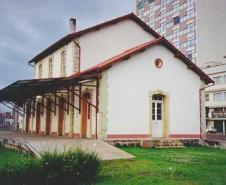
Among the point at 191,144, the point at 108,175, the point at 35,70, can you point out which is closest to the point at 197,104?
the point at 191,144

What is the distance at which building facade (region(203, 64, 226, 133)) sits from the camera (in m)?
54.7

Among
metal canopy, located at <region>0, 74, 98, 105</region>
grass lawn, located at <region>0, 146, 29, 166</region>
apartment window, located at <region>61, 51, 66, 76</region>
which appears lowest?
grass lawn, located at <region>0, 146, 29, 166</region>

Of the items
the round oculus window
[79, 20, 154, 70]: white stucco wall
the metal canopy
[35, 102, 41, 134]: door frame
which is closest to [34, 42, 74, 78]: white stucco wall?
[79, 20, 154, 70]: white stucco wall

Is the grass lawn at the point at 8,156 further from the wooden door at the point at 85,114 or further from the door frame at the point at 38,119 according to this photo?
the door frame at the point at 38,119

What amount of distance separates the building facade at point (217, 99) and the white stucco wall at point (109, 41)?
111 feet

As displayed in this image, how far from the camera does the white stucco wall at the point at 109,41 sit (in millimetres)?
21938

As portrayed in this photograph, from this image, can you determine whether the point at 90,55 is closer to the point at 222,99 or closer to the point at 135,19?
the point at 135,19

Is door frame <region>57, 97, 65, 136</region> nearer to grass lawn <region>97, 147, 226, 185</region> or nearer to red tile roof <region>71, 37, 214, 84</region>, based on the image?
red tile roof <region>71, 37, 214, 84</region>

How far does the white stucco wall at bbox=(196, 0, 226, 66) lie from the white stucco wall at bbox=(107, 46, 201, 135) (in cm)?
4306

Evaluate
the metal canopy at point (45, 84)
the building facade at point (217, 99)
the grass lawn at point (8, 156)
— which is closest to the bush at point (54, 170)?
the grass lawn at point (8, 156)

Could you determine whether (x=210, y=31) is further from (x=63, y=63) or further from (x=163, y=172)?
(x=163, y=172)

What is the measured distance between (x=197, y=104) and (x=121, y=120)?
17.6 ft

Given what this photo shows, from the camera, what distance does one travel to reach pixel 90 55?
22.0m

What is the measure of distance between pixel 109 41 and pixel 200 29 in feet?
144
